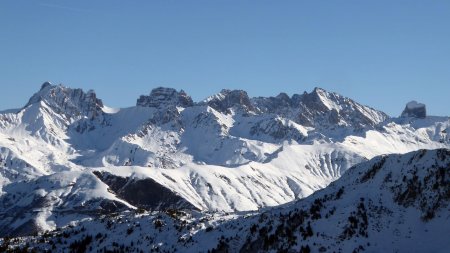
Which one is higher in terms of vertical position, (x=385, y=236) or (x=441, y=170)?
(x=441, y=170)

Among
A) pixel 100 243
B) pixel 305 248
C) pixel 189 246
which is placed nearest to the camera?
pixel 305 248

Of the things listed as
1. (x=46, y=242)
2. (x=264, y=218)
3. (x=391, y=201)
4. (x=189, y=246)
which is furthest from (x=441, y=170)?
(x=46, y=242)

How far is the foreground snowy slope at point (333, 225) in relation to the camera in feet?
285

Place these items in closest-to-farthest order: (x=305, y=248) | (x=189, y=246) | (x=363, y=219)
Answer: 1. (x=305, y=248)
2. (x=363, y=219)
3. (x=189, y=246)

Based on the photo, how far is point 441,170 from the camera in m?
93.9

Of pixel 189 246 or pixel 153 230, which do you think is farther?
pixel 153 230

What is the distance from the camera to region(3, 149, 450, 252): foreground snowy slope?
86812 millimetres

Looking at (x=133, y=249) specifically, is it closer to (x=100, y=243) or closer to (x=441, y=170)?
(x=100, y=243)

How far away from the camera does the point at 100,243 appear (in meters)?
106

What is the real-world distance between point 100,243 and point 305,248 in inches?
1445

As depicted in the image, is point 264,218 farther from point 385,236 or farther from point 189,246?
point 385,236

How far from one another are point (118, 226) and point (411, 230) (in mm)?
49061

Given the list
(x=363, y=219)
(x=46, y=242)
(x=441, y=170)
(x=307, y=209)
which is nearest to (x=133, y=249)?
(x=46, y=242)

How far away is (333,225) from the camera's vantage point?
298ft
